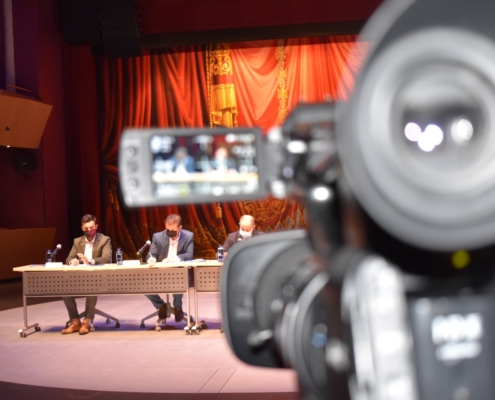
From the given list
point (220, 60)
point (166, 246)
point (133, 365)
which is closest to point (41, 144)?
point (220, 60)

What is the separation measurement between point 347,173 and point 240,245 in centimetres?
46

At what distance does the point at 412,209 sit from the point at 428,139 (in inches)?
2.9

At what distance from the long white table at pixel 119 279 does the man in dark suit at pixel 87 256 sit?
165 mm

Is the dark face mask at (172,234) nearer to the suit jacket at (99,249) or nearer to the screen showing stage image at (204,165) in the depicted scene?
the suit jacket at (99,249)

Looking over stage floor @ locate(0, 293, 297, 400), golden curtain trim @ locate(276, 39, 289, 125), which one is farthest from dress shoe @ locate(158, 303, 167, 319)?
golden curtain trim @ locate(276, 39, 289, 125)

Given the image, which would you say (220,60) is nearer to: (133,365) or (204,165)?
(133,365)

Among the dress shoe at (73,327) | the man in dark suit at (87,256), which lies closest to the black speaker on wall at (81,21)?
the man in dark suit at (87,256)

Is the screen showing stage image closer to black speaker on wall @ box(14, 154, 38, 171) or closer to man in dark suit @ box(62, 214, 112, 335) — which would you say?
man in dark suit @ box(62, 214, 112, 335)

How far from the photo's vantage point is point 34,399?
331 centimetres

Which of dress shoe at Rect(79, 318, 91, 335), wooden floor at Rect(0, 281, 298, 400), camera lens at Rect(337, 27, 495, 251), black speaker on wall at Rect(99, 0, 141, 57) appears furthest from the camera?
black speaker on wall at Rect(99, 0, 141, 57)

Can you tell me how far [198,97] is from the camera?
32.8 ft

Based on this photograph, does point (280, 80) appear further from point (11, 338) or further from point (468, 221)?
point (468, 221)

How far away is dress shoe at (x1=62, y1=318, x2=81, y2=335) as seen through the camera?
5320 mm

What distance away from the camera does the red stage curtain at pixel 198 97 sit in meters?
9.77
